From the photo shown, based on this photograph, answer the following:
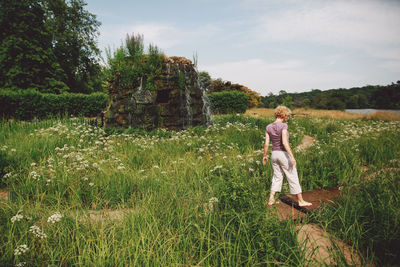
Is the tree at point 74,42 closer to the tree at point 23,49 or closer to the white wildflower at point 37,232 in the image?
the tree at point 23,49

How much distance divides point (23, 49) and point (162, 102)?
826 inches

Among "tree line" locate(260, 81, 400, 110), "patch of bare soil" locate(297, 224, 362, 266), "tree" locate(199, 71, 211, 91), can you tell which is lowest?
"patch of bare soil" locate(297, 224, 362, 266)

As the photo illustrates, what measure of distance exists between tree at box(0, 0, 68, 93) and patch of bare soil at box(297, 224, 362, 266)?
25013 millimetres

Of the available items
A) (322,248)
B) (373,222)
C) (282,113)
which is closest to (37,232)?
(322,248)

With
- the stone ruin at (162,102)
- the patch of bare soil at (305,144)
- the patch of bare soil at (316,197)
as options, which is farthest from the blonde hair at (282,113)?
the stone ruin at (162,102)

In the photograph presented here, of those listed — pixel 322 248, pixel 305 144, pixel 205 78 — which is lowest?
pixel 322 248

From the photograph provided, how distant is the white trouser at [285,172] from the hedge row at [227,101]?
53.7 feet

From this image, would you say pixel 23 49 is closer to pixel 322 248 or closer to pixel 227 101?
pixel 227 101

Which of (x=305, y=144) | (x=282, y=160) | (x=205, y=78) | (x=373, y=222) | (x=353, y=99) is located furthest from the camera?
(x=353, y=99)

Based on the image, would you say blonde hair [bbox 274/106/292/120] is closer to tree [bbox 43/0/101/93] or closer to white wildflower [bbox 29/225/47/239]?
white wildflower [bbox 29/225/47/239]

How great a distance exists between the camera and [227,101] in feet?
66.2

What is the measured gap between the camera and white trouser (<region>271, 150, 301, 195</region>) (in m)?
3.64

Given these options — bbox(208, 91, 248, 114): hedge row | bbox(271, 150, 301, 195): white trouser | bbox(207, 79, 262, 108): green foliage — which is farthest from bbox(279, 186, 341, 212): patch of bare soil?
bbox(207, 79, 262, 108): green foliage

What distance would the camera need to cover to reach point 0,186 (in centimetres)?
439
